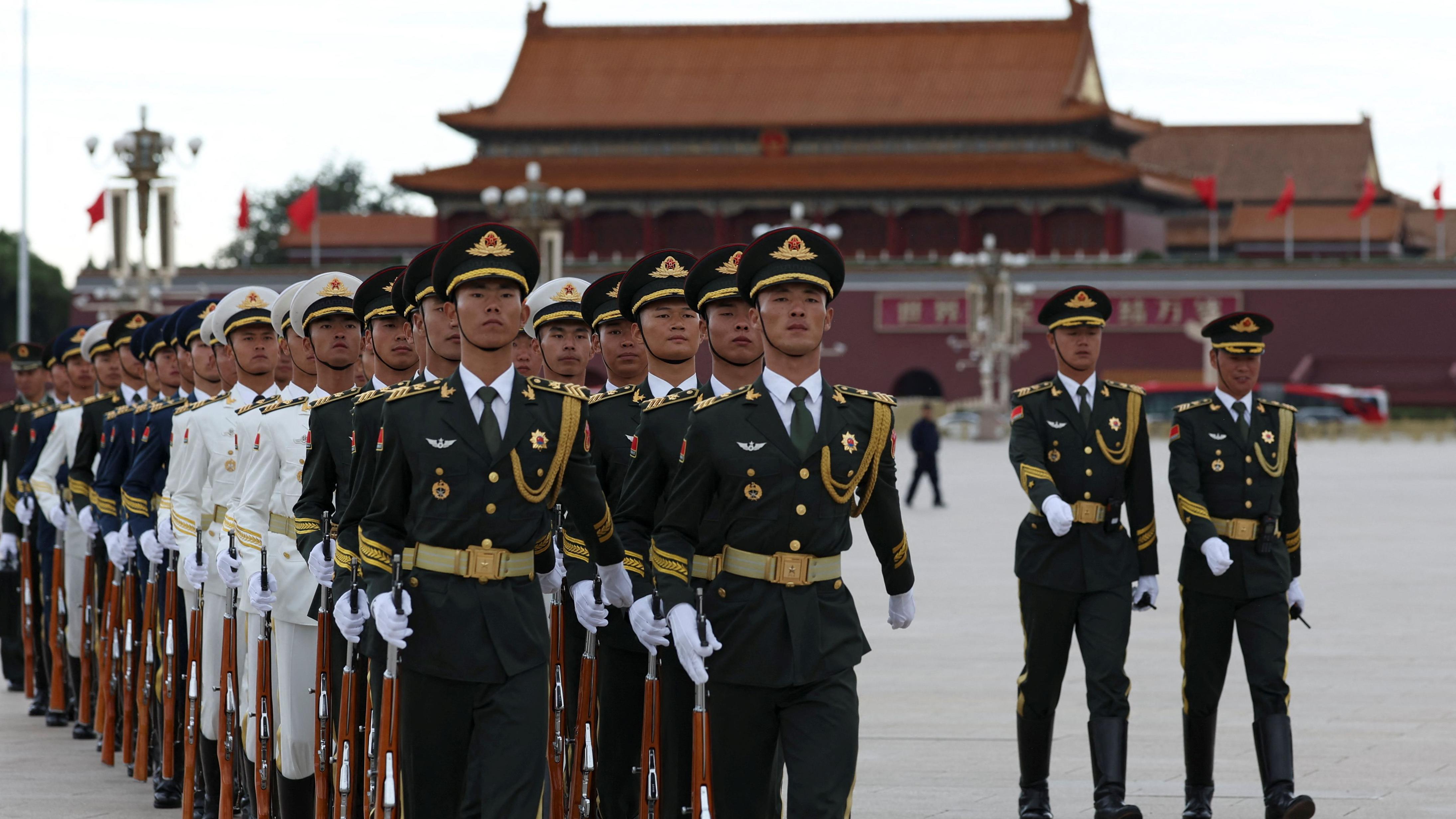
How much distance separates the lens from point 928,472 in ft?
61.5

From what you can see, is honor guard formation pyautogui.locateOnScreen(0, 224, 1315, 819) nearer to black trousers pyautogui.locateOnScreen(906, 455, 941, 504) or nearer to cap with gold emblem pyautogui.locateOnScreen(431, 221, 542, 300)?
cap with gold emblem pyautogui.locateOnScreen(431, 221, 542, 300)

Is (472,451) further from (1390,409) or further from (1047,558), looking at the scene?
(1390,409)

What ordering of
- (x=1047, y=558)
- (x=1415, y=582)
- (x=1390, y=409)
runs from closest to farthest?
(x=1047, y=558) → (x=1415, y=582) → (x=1390, y=409)

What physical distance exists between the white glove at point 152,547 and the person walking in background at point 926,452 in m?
12.9

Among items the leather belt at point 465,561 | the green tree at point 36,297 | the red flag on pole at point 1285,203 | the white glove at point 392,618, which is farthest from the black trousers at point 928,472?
the green tree at point 36,297

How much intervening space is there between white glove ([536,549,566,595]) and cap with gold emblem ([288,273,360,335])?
0.93 m

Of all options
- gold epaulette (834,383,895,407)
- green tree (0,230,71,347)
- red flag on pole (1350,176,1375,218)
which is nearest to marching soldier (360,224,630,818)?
gold epaulette (834,383,895,407)

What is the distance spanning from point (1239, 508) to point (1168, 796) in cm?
85

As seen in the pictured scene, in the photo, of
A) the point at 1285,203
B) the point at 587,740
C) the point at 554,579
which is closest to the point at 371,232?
the point at 1285,203

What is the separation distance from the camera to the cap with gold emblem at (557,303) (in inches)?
210

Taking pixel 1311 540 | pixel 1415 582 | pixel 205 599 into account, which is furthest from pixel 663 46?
pixel 205 599

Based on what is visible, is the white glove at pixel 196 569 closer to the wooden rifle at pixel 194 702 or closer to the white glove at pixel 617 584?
the wooden rifle at pixel 194 702

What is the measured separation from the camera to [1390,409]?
4072 centimetres

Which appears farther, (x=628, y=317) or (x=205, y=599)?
(x=205, y=599)
